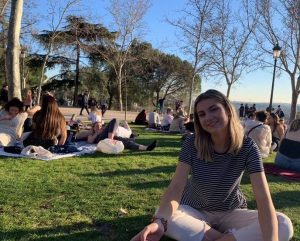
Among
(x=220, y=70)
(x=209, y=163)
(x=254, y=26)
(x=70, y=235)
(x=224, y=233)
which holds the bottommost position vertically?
(x=70, y=235)

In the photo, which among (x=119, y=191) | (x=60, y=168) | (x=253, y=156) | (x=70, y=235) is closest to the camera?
(x=253, y=156)

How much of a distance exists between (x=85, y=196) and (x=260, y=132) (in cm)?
507

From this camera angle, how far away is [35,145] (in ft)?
27.3

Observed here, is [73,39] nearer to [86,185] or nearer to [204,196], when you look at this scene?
[86,185]

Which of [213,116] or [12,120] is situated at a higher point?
[213,116]

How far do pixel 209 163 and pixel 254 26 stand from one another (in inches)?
1045

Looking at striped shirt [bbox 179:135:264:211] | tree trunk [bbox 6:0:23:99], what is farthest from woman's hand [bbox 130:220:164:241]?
tree trunk [bbox 6:0:23:99]

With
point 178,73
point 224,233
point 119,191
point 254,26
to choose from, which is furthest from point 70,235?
point 178,73

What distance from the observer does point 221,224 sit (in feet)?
11.6

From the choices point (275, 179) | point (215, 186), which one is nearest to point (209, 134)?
point (215, 186)

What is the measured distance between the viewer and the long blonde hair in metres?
3.14

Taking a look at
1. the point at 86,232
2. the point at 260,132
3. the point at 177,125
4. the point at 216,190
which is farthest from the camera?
the point at 177,125

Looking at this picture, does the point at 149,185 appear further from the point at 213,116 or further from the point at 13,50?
the point at 13,50

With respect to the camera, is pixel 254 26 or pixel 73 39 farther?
pixel 73 39
